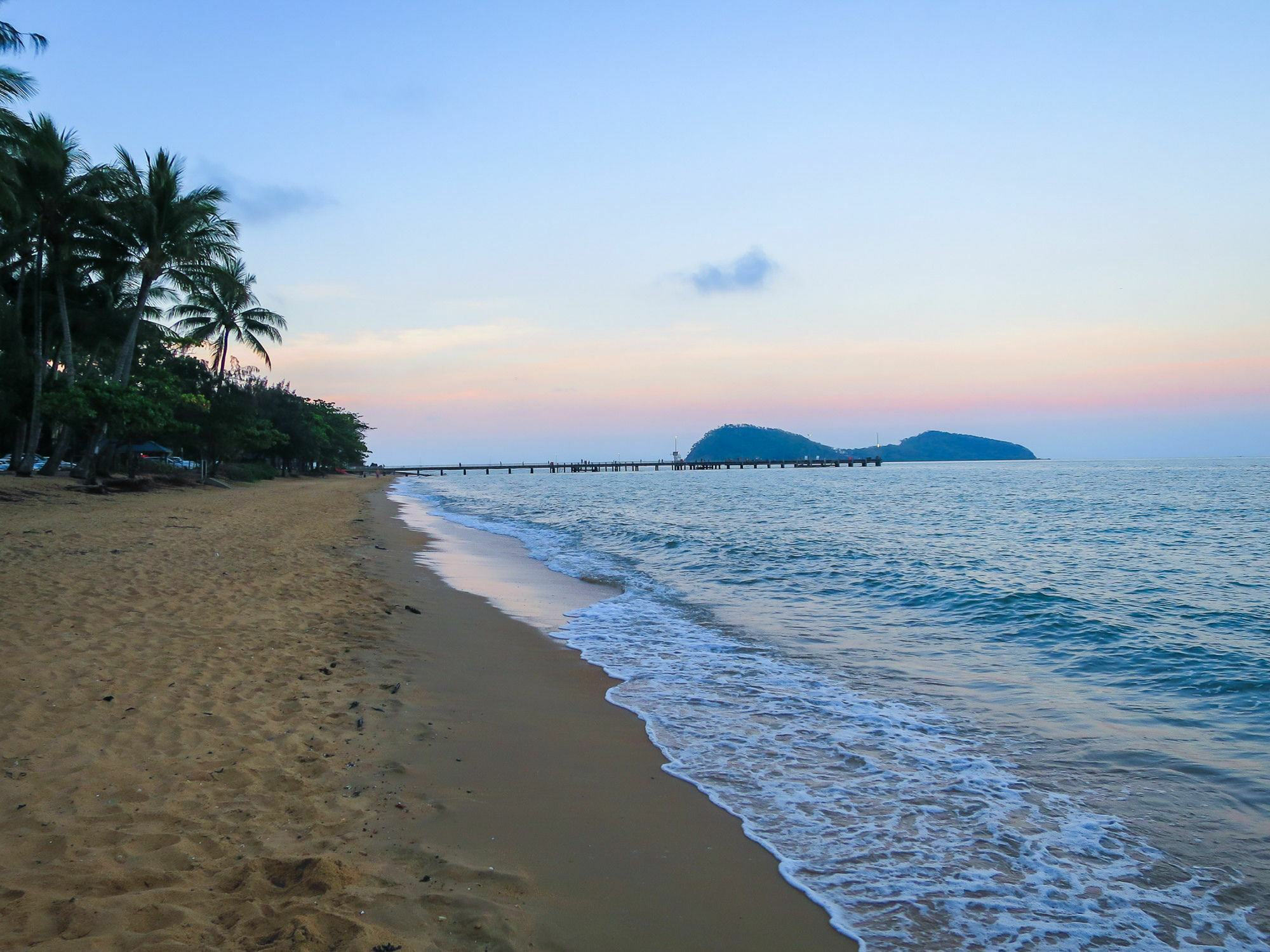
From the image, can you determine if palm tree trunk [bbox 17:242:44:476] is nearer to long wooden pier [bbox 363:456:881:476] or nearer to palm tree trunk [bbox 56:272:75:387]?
palm tree trunk [bbox 56:272:75:387]

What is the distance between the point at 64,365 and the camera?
97.0 ft

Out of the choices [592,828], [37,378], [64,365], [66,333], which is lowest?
[592,828]

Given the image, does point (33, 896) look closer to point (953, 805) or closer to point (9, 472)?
point (953, 805)

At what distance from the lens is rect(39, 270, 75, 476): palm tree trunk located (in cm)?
2725

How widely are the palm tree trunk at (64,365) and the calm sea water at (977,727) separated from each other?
2168 cm

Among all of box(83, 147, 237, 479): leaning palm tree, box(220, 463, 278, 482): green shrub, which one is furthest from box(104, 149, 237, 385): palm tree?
box(220, 463, 278, 482): green shrub

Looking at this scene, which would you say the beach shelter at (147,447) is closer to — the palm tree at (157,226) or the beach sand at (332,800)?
the palm tree at (157,226)

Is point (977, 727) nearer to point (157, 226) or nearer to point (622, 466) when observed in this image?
point (157, 226)

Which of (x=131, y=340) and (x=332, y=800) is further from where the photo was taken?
(x=131, y=340)

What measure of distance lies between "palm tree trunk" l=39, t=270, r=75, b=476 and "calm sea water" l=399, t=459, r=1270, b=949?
71.1 ft

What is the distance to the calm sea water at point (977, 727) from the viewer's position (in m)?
3.55

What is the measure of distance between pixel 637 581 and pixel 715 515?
61.4 ft

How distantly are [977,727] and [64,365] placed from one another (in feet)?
114

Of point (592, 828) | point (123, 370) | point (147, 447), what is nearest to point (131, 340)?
point (123, 370)
